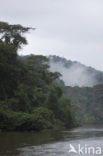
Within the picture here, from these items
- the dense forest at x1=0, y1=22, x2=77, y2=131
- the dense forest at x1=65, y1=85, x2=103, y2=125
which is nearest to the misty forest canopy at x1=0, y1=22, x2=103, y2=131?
the dense forest at x1=0, y1=22, x2=77, y2=131

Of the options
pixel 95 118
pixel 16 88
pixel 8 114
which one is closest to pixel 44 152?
pixel 8 114

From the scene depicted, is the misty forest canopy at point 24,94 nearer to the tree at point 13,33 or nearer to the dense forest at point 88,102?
the tree at point 13,33

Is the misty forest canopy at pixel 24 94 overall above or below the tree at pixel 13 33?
below

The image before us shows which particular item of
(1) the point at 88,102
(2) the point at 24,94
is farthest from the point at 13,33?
(1) the point at 88,102

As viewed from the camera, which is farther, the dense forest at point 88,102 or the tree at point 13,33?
the dense forest at point 88,102

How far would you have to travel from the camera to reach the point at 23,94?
54375mm

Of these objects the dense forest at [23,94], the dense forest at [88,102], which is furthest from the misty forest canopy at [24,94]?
the dense forest at [88,102]

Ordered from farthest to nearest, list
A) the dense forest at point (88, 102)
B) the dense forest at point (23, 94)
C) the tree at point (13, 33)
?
the dense forest at point (88, 102), the tree at point (13, 33), the dense forest at point (23, 94)

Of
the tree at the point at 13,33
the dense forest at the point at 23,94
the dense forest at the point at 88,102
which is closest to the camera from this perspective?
the dense forest at the point at 23,94

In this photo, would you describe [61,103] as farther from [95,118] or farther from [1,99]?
[95,118]

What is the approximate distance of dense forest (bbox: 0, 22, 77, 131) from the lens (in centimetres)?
4012

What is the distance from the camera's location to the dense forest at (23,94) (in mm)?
40125

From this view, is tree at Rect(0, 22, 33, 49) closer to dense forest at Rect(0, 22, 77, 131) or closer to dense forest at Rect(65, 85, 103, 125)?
dense forest at Rect(0, 22, 77, 131)

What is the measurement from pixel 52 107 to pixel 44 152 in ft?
155
